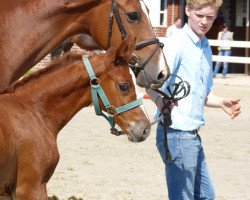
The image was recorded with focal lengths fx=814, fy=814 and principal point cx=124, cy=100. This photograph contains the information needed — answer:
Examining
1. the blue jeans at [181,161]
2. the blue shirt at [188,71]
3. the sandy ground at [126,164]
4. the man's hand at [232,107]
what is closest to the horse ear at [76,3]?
the blue shirt at [188,71]

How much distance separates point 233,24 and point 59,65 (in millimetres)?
22690

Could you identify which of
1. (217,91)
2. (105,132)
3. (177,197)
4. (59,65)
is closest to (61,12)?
(59,65)

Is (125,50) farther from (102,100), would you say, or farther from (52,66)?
(52,66)

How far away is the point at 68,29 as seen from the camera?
6.58 meters

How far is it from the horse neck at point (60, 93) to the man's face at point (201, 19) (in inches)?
34.9

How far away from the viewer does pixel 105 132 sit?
12.9m

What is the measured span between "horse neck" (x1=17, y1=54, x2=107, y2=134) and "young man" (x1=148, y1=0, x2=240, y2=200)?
61 centimetres

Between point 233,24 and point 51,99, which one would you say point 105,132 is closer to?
point 51,99

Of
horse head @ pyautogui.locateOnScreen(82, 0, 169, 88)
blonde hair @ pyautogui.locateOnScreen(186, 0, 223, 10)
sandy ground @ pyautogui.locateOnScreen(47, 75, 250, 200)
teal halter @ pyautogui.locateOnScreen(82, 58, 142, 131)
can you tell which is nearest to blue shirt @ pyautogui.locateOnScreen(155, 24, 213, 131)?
blonde hair @ pyautogui.locateOnScreen(186, 0, 223, 10)

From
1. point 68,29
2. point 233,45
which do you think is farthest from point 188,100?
point 233,45

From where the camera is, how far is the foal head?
550 cm

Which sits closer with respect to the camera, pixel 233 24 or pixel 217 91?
pixel 217 91

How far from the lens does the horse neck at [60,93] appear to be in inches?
219

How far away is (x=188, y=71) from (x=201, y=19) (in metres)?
0.39
